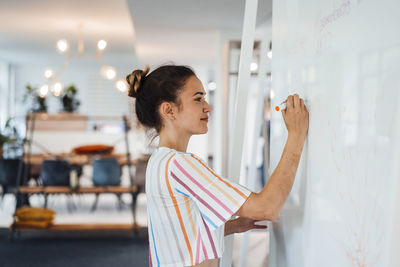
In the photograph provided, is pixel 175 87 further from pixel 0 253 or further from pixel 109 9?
pixel 109 9

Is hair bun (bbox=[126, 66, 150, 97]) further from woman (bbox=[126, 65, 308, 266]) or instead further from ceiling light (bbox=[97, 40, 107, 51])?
ceiling light (bbox=[97, 40, 107, 51])

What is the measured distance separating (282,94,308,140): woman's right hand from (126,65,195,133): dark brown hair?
0.33 metres

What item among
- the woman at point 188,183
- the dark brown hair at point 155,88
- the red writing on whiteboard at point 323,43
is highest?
the red writing on whiteboard at point 323,43

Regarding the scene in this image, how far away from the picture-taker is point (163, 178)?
46.7 inches

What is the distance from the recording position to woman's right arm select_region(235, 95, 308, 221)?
43.0 inches

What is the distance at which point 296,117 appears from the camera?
1177mm

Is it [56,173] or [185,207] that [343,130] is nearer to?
[185,207]

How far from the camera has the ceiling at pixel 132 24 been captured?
14.9 ft

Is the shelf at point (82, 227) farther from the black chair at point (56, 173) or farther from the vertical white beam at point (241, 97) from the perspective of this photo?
the vertical white beam at point (241, 97)

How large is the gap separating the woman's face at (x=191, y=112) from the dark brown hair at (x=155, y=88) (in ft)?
0.07

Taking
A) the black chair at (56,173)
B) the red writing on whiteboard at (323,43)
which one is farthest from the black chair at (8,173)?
the red writing on whiteboard at (323,43)

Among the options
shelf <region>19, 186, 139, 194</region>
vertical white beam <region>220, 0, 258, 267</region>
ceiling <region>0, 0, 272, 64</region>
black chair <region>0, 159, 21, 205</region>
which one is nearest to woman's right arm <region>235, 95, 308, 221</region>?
vertical white beam <region>220, 0, 258, 267</region>

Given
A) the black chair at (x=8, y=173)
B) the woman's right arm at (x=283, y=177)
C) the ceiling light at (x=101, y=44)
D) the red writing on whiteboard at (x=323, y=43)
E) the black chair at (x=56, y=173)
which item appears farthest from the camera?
the black chair at (x=8, y=173)

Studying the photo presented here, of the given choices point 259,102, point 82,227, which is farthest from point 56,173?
point 259,102
